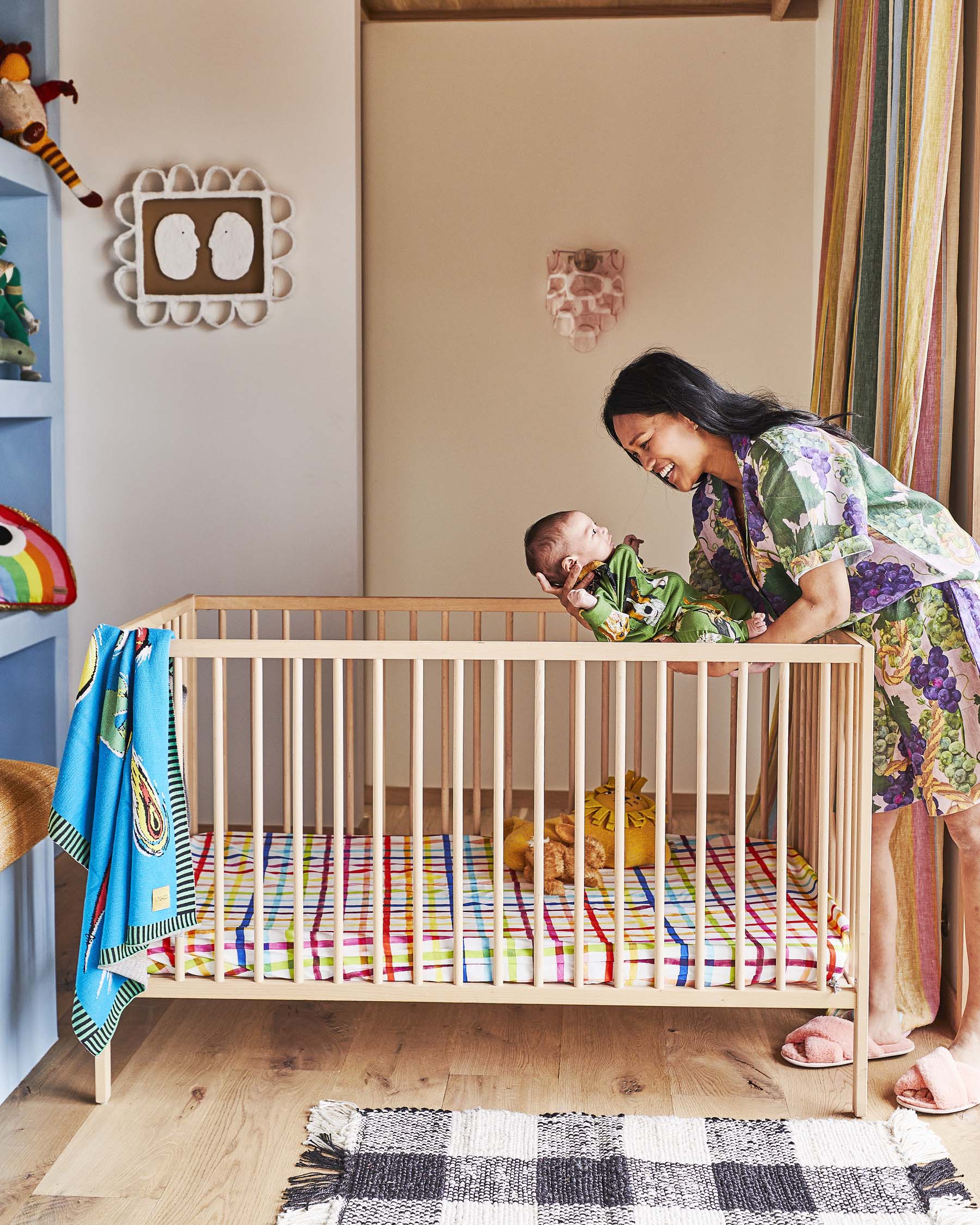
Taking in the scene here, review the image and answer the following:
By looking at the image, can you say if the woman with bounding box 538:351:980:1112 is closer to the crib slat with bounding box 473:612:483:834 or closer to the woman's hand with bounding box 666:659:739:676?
the woman's hand with bounding box 666:659:739:676

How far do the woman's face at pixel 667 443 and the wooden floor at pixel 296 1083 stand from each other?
0.96 meters

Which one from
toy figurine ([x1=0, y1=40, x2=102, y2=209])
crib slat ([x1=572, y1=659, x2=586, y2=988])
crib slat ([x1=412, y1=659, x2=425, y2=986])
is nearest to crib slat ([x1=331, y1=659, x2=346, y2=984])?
crib slat ([x1=412, y1=659, x2=425, y2=986])

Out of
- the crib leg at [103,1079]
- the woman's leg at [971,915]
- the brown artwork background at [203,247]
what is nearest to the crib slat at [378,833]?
the crib leg at [103,1079]

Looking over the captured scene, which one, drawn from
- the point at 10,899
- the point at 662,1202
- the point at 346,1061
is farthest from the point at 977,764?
the point at 10,899

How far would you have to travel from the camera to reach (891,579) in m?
1.80

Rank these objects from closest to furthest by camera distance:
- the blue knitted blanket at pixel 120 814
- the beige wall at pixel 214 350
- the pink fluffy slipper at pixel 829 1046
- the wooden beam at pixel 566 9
→ the blue knitted blanket at pixel 120 814 < the pink fluffy slipper at pixel 829 1046 < the beige wall at pixel 214 350 < the wooden beam at pixel 566 9

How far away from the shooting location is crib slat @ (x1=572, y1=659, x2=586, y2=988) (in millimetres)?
1734

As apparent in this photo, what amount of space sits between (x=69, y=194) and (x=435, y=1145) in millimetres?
2389

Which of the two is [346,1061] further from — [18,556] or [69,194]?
[69,194]

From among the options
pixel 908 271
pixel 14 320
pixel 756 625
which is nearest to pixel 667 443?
pixel 756 625

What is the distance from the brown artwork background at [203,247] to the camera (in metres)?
2.86

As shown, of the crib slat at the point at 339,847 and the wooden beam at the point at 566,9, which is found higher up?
the wooden beam at the point at 566,9

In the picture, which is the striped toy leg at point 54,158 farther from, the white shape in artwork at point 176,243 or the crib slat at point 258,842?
the crib slat at point 258,842

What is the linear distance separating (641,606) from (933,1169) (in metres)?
0.91
